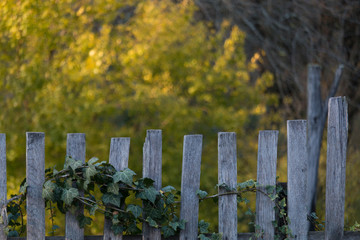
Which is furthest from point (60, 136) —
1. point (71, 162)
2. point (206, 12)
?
point (206, 12)

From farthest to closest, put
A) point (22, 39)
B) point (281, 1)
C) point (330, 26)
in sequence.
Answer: point (281, 1), point (330, 26), point (22, 39)

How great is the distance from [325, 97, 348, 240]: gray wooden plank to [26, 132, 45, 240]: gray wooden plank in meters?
1.72

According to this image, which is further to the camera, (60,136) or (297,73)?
(297,73)

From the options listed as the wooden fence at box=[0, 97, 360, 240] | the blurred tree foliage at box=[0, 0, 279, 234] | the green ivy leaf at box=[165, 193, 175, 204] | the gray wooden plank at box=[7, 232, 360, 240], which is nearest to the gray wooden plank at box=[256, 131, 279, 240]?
the wooden fence at box=[0, 97, 360, 240]

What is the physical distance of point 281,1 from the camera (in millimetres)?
8023

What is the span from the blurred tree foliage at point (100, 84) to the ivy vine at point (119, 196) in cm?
215

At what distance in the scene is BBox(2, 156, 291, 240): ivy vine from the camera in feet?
8.76

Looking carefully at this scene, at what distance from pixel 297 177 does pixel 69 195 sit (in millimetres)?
1356

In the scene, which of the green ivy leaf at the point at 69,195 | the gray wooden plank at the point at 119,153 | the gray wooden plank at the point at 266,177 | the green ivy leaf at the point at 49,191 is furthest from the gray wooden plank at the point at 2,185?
the gray wooden plank at the point at 266,177

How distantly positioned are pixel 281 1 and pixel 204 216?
4398mm

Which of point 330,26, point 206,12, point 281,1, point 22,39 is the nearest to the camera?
point 22,39

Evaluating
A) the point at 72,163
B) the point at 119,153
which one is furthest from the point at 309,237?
the point at 72,163

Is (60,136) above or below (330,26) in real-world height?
below

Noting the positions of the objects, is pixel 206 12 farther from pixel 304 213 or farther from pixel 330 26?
pixel 304 213
